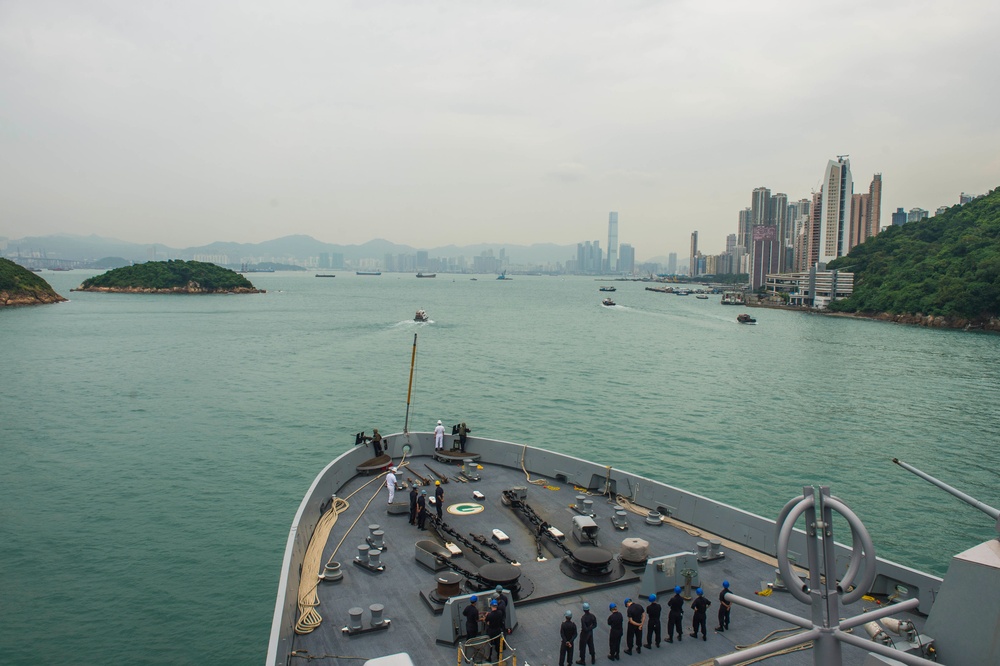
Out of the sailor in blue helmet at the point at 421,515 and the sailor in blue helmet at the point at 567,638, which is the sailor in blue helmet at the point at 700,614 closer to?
the sailor in blue helmet at the point at 567,638

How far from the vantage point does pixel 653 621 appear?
10242mm

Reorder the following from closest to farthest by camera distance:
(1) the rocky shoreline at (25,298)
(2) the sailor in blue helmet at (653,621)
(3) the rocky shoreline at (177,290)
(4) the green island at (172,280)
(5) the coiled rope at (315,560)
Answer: (2) the sailor in blue helmet at (653,621) < (5) the coiled rope at (315,560) < (1) the rocky shoreline at (25,298) < (3) the rocky shoreline at (177,290) < (4) the green island at (172,280)

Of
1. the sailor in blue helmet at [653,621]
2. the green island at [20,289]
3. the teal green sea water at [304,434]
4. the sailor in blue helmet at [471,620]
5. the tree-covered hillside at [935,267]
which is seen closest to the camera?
the sailor in blue helmet at [471,620]

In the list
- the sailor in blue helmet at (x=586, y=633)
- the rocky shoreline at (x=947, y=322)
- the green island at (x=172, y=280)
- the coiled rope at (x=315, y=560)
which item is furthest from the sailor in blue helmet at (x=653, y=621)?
the green island at (x=172, y=280)

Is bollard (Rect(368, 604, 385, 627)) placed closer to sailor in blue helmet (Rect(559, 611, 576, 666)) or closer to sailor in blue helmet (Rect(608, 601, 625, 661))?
sailor in blue helmet (Rect(559, 611, 576, 666))

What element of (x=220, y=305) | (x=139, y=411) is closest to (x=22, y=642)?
(x=139, y=411)

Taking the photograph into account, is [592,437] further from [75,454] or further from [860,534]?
[860,534]

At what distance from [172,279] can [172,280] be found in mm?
306

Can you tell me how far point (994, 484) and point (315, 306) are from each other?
12452 cm

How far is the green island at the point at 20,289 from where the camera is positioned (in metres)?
125

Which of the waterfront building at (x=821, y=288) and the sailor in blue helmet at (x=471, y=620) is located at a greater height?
the waterfront building at (x=821, y=288)

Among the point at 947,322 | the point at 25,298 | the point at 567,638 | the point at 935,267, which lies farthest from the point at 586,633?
the point at 25,298

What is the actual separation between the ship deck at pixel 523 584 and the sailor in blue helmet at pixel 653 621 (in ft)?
0.58

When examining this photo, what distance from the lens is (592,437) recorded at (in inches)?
1462
